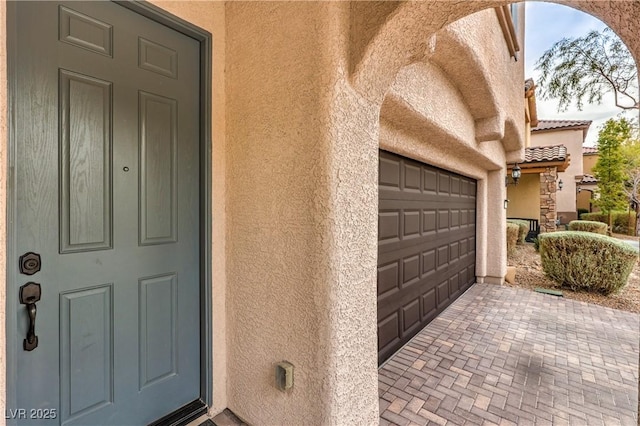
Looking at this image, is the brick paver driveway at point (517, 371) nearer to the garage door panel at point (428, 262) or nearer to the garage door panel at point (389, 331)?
the garage door panel at point (389, 331)

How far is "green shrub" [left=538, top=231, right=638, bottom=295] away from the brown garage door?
2.26 meters

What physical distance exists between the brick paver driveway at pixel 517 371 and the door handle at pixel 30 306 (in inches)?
92.0

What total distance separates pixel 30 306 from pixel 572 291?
7953 millimetres

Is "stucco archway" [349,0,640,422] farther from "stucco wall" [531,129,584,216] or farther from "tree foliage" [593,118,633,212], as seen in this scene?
"stucco wall" [531,129,584,216]

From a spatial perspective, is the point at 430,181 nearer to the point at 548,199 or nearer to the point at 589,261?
the point at 589,261

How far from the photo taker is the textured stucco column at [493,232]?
618 cm

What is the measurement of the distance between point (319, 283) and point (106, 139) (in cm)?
154

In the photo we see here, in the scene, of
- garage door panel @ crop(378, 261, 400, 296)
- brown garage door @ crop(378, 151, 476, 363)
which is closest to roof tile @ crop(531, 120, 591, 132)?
brown garage door @ crop(378, 151, 476, 363)

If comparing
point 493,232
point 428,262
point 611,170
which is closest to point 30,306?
point 428,262

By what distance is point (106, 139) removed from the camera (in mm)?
1686

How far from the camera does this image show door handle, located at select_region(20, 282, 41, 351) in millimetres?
1422

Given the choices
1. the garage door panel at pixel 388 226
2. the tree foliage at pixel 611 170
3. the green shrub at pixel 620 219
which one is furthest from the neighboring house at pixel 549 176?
the garage door panel at pixel 388 226

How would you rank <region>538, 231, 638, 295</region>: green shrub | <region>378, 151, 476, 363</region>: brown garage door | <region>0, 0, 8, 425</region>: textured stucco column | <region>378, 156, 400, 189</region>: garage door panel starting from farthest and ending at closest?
<region>538, 231, 638, 295</region>: green shrub
<region>378, 151, 476, 363</region>: brown garage door
<region>378, 156, 400, 189</region>: garage door panel
<region>0, 0, 8, 425</region>: textured stucco column

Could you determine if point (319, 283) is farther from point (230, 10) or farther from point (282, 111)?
point (230, 10)
